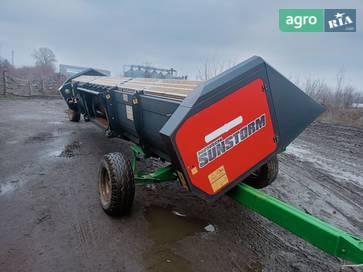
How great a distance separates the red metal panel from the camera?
7.34 ft

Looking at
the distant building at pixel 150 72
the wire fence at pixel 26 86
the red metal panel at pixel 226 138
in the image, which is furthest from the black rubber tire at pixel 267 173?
the wire fence at pixel 26 86

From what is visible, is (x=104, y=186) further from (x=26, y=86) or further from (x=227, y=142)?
(x=26, y=86)

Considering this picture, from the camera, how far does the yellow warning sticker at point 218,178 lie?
2377 mm

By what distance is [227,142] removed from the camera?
2391 mm

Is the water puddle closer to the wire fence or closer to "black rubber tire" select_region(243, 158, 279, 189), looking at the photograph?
"black rubber tire" select_region(243, 158, 279, 189)

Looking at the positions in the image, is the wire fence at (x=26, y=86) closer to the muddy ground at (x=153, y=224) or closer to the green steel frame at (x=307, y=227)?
the muddy ground at (x=153, y=224)

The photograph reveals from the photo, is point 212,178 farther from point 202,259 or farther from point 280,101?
point 280,101

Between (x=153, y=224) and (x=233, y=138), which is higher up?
(x=233, y=138)

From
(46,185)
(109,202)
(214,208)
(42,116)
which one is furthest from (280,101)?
(42,116)

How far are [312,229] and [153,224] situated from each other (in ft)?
5.86

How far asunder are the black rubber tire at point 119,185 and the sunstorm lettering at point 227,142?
1.08 meters

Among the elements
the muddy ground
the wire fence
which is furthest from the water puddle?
the wire fence

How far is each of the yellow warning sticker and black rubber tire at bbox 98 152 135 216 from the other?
1041 millimetres

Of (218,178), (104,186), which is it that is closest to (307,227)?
(218,178)
